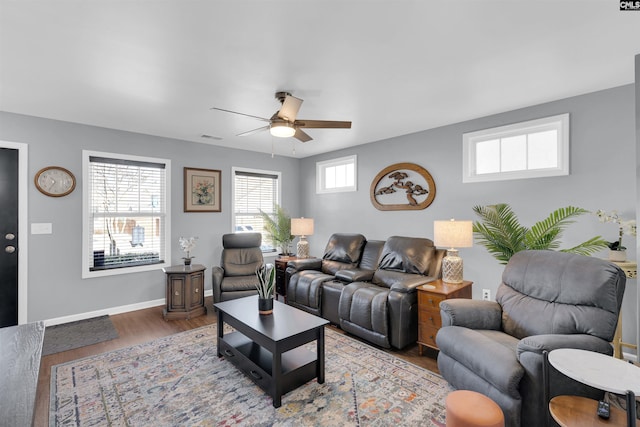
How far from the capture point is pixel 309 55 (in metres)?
2.25

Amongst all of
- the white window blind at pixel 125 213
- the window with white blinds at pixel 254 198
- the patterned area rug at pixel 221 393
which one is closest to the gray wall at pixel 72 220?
the white window blind at pixel 125 213

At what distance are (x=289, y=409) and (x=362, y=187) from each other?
364 centimetres

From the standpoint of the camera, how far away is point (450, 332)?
7.44ft

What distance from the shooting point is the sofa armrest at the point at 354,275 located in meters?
3.66

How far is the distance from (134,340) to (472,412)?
→ 3.31 meters

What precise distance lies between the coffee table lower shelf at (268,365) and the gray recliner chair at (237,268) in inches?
51.8

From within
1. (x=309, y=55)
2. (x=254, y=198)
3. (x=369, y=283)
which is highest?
(x=309, y=55)

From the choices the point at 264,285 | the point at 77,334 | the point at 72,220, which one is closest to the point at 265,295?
the point at 264,285

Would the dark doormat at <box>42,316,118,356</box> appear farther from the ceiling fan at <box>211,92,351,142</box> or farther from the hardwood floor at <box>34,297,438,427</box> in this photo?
the ceiling fan at <box>211,92,351,142</box>

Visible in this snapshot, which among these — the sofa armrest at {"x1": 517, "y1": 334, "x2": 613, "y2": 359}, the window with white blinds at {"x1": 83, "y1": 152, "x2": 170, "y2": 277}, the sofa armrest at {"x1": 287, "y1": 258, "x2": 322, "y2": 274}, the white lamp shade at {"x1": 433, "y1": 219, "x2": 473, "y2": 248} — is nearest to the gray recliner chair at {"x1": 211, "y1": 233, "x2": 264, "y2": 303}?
the sofa armrest at {"x1": 287, "y1": 258, "x2": 322, "y2": 274}

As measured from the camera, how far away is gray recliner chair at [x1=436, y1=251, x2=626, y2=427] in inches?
69.9

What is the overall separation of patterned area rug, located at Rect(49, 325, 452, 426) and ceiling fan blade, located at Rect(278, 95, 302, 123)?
2.26 metres

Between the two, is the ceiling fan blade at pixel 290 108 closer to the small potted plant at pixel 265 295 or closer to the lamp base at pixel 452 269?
the small potted plant at pixel 265 295

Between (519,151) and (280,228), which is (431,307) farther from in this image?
(280,228)
